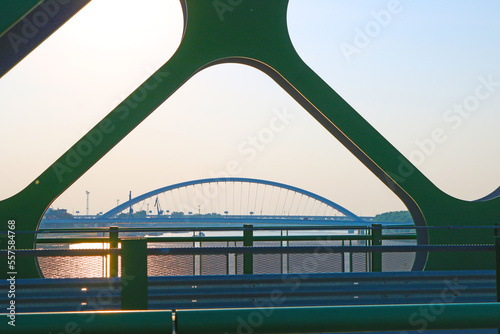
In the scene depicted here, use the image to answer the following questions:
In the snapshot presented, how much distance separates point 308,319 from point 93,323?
666 mm

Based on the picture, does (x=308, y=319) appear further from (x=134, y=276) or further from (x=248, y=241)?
(x=248, y=241)

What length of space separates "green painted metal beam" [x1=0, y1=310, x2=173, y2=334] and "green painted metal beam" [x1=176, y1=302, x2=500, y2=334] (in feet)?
0.25

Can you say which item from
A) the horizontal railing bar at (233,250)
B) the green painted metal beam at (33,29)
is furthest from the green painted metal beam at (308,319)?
the green painted metal beam at (33,29)

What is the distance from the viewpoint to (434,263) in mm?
9914

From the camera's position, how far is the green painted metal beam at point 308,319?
72.2 inches

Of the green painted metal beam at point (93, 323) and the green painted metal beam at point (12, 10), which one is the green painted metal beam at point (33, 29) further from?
the green painted metal beam at point (93, 323)

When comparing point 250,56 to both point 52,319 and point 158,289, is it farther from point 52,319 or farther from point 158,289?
point 52,319

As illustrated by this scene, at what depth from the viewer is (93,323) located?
178cm

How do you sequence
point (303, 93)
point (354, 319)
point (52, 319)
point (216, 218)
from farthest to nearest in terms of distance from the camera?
point (216, 218) < point (303, 93) < point (354, 319) < point (52, 319)

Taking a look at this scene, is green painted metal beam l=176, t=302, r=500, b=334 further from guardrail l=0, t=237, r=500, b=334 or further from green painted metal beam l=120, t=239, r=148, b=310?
green painted metal beam l=120, t=239, r=148, b=310

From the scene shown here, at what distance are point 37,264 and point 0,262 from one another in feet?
1.78

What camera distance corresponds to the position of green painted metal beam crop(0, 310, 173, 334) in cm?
173

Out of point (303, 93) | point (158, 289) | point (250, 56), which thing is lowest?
point (158, 289)

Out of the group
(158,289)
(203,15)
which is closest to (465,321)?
(158,289)
